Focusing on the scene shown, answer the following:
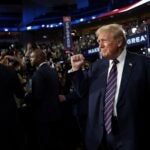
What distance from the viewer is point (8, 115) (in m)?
3.54

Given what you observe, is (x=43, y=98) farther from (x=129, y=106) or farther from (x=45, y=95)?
(x=129, y=106)

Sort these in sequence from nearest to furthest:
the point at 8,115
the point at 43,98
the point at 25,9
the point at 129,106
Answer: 1. the point at 129,106
2. the point at 8,115
3. the point at 43,98
4. the point at 25,9

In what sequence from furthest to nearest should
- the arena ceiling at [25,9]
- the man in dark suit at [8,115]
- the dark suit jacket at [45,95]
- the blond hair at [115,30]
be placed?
the arena ceiling at [25,9] < the dark suit jacket at [45,95] < the man in dark suit at [8,115] < the blond hair at [115,30]

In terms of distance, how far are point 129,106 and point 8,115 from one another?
1.13 meters

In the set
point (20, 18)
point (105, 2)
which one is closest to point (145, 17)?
point (105, 2)

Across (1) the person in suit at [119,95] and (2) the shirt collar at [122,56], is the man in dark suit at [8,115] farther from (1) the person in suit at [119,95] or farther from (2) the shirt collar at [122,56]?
(2) the shirt collar at [122,56]

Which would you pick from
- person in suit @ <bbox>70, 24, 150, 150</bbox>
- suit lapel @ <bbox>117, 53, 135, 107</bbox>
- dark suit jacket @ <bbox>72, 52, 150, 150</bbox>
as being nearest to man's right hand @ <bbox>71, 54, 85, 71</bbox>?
person in suit @ <bbox>70, 24, 150, 150</bbox>

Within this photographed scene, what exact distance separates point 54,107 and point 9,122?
1289mm

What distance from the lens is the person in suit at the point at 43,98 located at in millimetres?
4656

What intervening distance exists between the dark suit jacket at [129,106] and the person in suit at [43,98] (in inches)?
58.4

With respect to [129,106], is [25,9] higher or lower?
higher

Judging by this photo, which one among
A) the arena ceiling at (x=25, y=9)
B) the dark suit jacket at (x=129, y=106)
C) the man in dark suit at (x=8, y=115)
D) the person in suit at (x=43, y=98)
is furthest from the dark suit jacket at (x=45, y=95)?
the arena ceiling at (x=25, y=9)

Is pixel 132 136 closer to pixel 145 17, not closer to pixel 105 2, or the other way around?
pixel 145 17

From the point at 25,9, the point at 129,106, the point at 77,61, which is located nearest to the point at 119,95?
the point at 129,106
